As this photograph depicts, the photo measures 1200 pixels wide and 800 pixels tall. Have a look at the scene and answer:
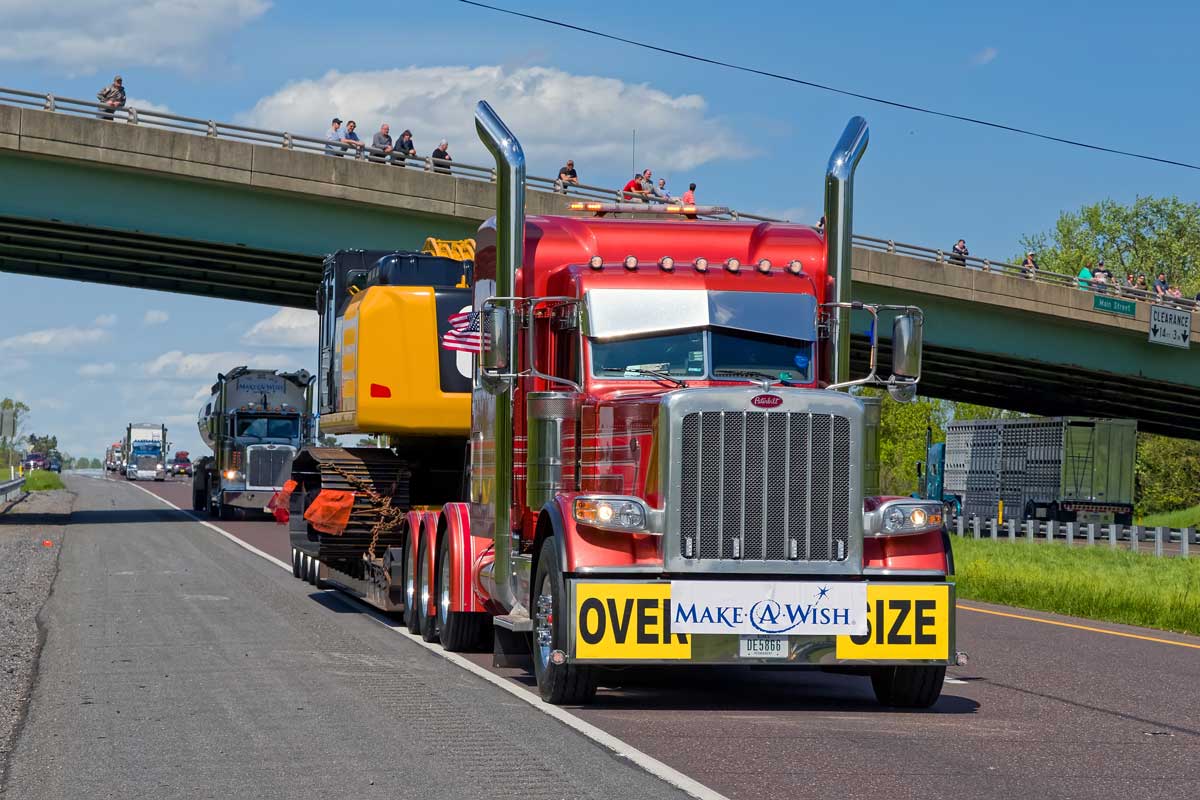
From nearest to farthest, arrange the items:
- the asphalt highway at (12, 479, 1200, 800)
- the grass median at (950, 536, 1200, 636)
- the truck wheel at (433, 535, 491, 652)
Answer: the asphalt highway at (12, 479, 1200, 800) → the truck wheel at (433, 535, 491, 652) → the grass median at (950, 536, 1200, 636)

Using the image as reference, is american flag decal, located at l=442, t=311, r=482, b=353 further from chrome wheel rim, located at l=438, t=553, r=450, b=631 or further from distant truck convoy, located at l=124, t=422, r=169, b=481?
distant truck convoy, located at l=124, t=422, r=169, b=481

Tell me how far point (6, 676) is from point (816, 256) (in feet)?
21.8

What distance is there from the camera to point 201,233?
36031 millimetres

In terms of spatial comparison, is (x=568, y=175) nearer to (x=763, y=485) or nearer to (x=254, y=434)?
(x=254, y=434)

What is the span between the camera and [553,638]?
1035 centimetres

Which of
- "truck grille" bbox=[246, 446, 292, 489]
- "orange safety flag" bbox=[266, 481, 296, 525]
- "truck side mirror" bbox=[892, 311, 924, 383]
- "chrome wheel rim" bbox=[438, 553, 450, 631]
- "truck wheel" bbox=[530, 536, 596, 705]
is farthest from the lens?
"truck grille" bbox=[246, 446, 292, 489]

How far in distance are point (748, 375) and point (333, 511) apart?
7500mm

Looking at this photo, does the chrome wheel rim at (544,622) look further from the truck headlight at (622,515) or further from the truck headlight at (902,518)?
the truck headlight at (902,518)

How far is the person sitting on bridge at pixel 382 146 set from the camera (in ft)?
122

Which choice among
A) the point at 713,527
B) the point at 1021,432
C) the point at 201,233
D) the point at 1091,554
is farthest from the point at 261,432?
the point at 713,527

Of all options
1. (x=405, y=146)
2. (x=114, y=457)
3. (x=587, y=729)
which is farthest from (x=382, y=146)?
(x=114, y=457)

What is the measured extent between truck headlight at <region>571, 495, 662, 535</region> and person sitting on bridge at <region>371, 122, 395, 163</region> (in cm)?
2815

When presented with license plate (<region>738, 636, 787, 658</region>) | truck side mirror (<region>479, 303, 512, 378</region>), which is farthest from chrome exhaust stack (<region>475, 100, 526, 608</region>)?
license plate (<region>738, 636, 787, 658</region>)

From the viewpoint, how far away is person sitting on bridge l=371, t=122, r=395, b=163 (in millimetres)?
37281
